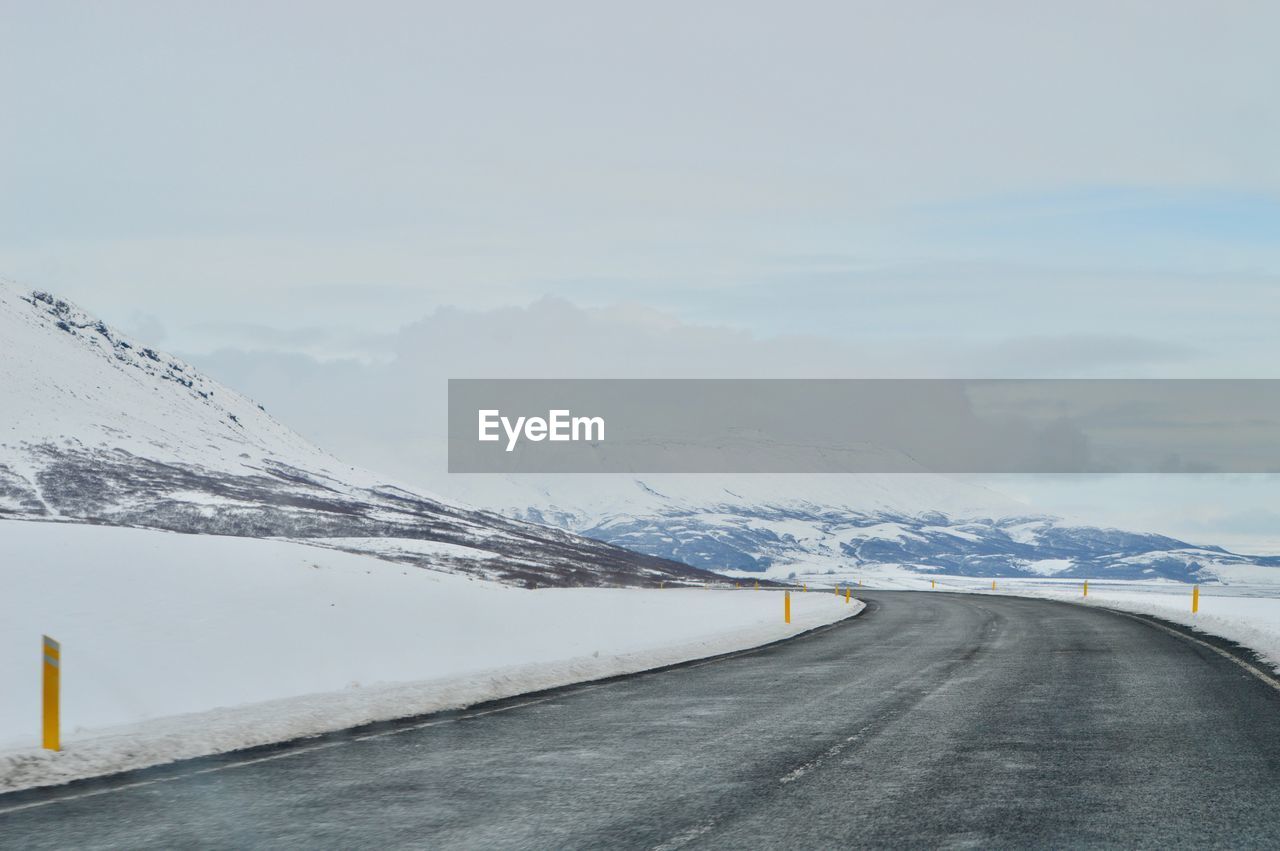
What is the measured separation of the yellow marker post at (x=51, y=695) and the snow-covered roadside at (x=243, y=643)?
24 cm

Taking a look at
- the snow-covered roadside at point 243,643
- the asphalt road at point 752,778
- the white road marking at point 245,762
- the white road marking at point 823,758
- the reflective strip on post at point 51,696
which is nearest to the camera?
the asphalt road at point 752,778

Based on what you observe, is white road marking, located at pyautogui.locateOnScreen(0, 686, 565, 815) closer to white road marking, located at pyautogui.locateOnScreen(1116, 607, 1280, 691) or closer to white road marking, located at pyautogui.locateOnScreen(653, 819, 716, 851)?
white road marking, located at pyautogui.locateOnScreen(653, 819, 716, 851)

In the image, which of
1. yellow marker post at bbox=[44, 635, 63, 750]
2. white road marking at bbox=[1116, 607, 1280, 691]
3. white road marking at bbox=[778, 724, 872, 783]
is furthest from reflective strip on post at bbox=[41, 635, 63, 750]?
white road marking at bbox=[1116, 607, 1280, 691]

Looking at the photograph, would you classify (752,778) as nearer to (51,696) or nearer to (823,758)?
(823,758)

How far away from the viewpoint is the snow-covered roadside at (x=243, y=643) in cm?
1372

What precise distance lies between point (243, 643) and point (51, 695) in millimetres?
→ 13823

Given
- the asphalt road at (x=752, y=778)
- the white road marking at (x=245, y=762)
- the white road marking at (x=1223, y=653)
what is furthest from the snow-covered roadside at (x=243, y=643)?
the white road marking at (x=1223, y=653)

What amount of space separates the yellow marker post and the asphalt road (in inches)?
58.3

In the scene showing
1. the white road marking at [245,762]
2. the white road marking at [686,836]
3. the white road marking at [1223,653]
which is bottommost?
the white road marking at [1223,653]

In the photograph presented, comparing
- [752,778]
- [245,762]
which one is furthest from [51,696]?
[752,778]

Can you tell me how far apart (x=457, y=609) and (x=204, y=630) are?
12.4m

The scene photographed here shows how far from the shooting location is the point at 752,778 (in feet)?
33.7

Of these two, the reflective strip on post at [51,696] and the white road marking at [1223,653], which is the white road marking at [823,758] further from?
the white road marking at [1223,653]

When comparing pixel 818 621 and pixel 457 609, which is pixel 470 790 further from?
pixel 818 621
